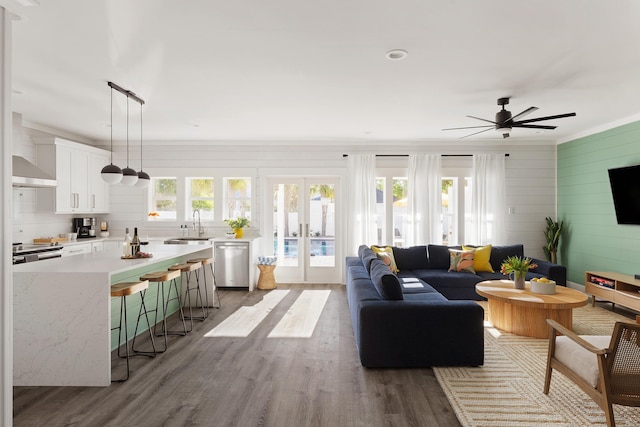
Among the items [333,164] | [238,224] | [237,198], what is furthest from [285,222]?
[333,164]

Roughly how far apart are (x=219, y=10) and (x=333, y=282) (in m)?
5.62

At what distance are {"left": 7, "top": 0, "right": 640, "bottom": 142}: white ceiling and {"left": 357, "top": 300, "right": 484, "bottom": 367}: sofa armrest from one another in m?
2.24

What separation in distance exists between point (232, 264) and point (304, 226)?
152 centimetres

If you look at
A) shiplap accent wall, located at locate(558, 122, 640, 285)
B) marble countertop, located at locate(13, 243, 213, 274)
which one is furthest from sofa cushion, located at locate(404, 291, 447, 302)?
shiplap accent wall, located at locate(558, 122, 640, 285)

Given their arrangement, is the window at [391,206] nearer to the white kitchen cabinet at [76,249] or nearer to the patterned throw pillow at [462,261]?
the patterned throw pillow at [462,261]

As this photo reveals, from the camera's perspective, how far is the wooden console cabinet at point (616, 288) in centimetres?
483

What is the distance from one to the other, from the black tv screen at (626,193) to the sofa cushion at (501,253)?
1.49 meters

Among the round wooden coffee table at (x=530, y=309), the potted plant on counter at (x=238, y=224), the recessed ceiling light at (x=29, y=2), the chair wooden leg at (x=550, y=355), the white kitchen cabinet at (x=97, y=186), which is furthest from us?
the potted plant on counter at (x=238, y=224)

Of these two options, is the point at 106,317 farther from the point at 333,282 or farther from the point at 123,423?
the point at 333,282

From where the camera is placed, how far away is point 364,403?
2.83m

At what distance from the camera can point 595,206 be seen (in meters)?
6.07

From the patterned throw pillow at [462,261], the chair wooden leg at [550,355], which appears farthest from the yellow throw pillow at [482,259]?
the chair wooden leg at [550,355]

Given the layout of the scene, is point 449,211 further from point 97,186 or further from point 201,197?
point 97,186

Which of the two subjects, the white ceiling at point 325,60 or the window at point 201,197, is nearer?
the white ceiling at point 325,60
